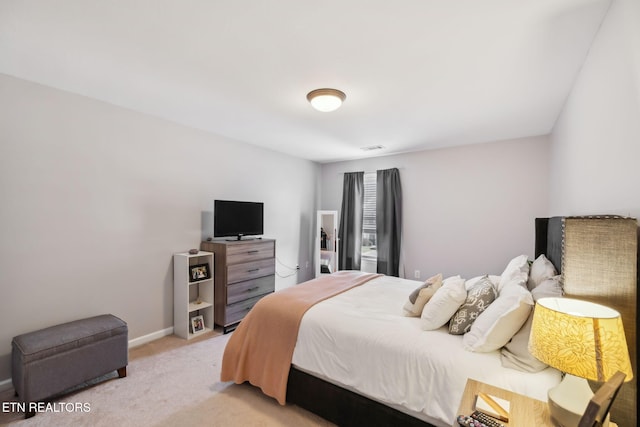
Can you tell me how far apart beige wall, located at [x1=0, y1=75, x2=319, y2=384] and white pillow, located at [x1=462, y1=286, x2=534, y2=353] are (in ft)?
10.4

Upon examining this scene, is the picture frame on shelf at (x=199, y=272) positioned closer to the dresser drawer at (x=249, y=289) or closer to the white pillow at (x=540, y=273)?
the dresser drawer at (x=249, y=289)

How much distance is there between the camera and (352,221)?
5172mm

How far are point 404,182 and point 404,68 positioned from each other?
9.18ft

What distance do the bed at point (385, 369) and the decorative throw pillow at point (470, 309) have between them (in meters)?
0.07

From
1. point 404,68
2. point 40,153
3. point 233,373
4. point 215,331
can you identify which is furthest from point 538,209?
point 40,153

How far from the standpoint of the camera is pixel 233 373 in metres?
2.29

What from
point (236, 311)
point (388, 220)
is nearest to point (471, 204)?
point (388, 220)

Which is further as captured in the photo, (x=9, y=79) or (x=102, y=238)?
(x=102, y=238)

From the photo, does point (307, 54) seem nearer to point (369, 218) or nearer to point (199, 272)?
point (199, 272)

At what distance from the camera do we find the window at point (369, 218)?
16.5ft

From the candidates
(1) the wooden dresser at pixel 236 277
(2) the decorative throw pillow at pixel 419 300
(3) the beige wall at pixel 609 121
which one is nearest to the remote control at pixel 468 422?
(2) the decorative throw pillow at pixel 419 300

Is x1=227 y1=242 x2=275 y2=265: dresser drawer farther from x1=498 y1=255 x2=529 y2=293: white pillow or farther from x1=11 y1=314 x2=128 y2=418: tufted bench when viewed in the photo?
x1=498 y1=255 x2=529 y2=293: white pillow

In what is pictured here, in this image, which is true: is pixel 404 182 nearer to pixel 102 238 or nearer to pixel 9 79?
pixel 102 238

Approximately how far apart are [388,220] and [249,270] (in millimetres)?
2404
